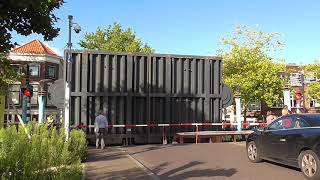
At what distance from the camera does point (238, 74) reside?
46.6 m

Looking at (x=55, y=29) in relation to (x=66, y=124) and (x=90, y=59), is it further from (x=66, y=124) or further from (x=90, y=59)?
(x=90, y=59)

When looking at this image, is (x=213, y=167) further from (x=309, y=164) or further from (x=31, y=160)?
(x=31, y=160)

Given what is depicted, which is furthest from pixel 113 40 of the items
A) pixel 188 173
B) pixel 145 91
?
pixel 188 173

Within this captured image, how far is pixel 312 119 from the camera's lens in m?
11.4

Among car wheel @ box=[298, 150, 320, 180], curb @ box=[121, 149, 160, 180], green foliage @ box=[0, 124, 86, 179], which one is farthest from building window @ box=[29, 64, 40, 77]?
car wheel @ box=[298, 150, 320, 180]

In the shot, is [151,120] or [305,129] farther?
[151,120]

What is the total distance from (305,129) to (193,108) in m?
13.6

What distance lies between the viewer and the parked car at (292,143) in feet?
34.4

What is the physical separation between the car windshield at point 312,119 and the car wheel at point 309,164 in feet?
2.48

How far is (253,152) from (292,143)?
94.8 inches

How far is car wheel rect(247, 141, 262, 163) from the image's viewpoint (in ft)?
44.0

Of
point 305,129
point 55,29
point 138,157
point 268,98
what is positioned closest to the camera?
point 55,29

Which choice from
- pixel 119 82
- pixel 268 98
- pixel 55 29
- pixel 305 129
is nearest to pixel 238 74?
pixel 268 98

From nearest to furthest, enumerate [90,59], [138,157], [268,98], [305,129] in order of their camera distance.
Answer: [305,129] → [138,157] → [90,59] → [268,98]
